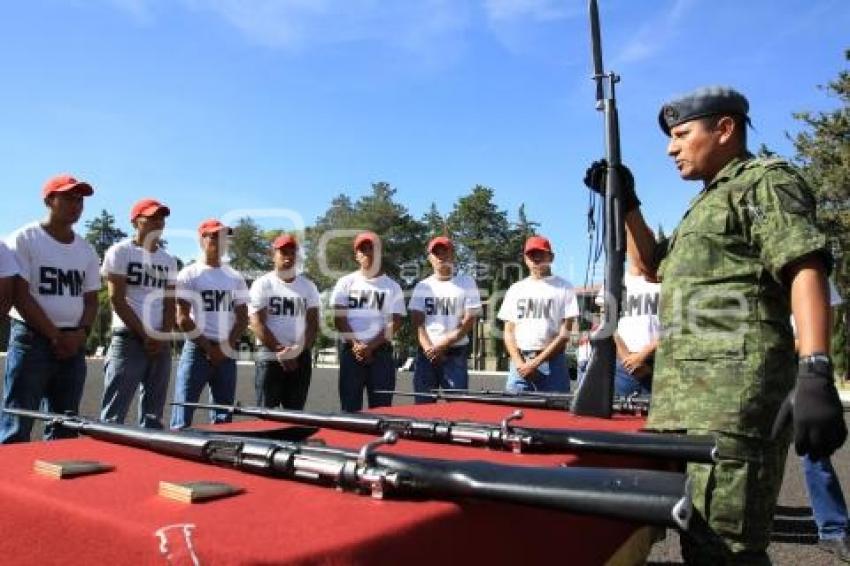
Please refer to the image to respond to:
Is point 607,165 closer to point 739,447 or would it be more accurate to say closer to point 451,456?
point 739,447

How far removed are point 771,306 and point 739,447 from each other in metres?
0.44

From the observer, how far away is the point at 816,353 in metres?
1.85

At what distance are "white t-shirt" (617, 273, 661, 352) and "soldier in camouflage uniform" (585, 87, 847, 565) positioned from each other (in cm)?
262

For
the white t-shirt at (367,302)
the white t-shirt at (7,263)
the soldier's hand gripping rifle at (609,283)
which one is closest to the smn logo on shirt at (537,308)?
the white t-shirt at (367,302)

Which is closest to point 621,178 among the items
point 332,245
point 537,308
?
point 537,308

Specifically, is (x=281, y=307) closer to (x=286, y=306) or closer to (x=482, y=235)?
(x=286, y=306)

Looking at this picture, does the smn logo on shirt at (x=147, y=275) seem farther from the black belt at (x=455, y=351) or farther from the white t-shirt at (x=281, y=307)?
the black belt at (x=455, y=351)

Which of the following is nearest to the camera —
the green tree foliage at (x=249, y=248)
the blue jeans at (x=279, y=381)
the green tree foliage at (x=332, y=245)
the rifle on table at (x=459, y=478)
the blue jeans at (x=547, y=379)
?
the rifle on table at (x=459, y=478)

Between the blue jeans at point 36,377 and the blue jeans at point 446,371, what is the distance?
9.04 ft

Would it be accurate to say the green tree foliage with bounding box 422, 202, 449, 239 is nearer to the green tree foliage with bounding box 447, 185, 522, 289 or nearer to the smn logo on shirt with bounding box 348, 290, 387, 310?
the green tree foliage with bounding box 447, 185, 522, 289

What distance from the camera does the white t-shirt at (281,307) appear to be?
614cm

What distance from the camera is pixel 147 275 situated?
5422 mm

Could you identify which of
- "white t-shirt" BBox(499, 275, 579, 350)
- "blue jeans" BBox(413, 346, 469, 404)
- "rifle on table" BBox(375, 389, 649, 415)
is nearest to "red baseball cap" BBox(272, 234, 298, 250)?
"blue jeans" BBox(413, 346, 469, 404)

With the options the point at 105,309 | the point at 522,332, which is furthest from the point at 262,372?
the point at 105,309
